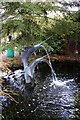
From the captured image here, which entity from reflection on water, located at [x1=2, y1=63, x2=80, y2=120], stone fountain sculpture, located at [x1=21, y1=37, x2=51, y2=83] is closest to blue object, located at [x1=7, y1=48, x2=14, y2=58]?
stone fountain sculpture, located at [x1=21, y1=37, x2=51, y2=83]

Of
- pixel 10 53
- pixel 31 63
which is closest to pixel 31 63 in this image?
pixel 31 63

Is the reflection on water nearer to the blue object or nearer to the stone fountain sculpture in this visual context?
the stone fountain sculpture

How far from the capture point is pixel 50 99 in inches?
103

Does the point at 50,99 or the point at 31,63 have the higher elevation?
the point at 31,63

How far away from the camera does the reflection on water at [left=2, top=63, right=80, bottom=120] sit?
8.29 ft

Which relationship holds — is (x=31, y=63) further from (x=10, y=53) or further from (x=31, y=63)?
(x=10, y=53)

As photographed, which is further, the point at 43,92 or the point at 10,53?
the point at 43,92

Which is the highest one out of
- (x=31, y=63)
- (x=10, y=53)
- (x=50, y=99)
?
(x=10, y=53)

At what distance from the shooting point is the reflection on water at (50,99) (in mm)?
2525

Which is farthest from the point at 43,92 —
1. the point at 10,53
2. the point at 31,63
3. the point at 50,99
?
the point at 10,53

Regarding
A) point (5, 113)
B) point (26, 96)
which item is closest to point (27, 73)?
point (26, 96)

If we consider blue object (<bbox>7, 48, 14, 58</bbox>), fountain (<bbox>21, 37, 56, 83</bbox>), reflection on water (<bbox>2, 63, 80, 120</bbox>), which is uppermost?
blue object (<bbox>7, 48, 14, 58</bbox>)

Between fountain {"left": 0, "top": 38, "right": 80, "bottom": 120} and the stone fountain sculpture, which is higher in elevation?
the stone fountain sculpture

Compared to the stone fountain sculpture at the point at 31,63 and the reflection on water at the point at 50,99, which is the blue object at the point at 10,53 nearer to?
the stone fountain sculpture at the point at 31,63
